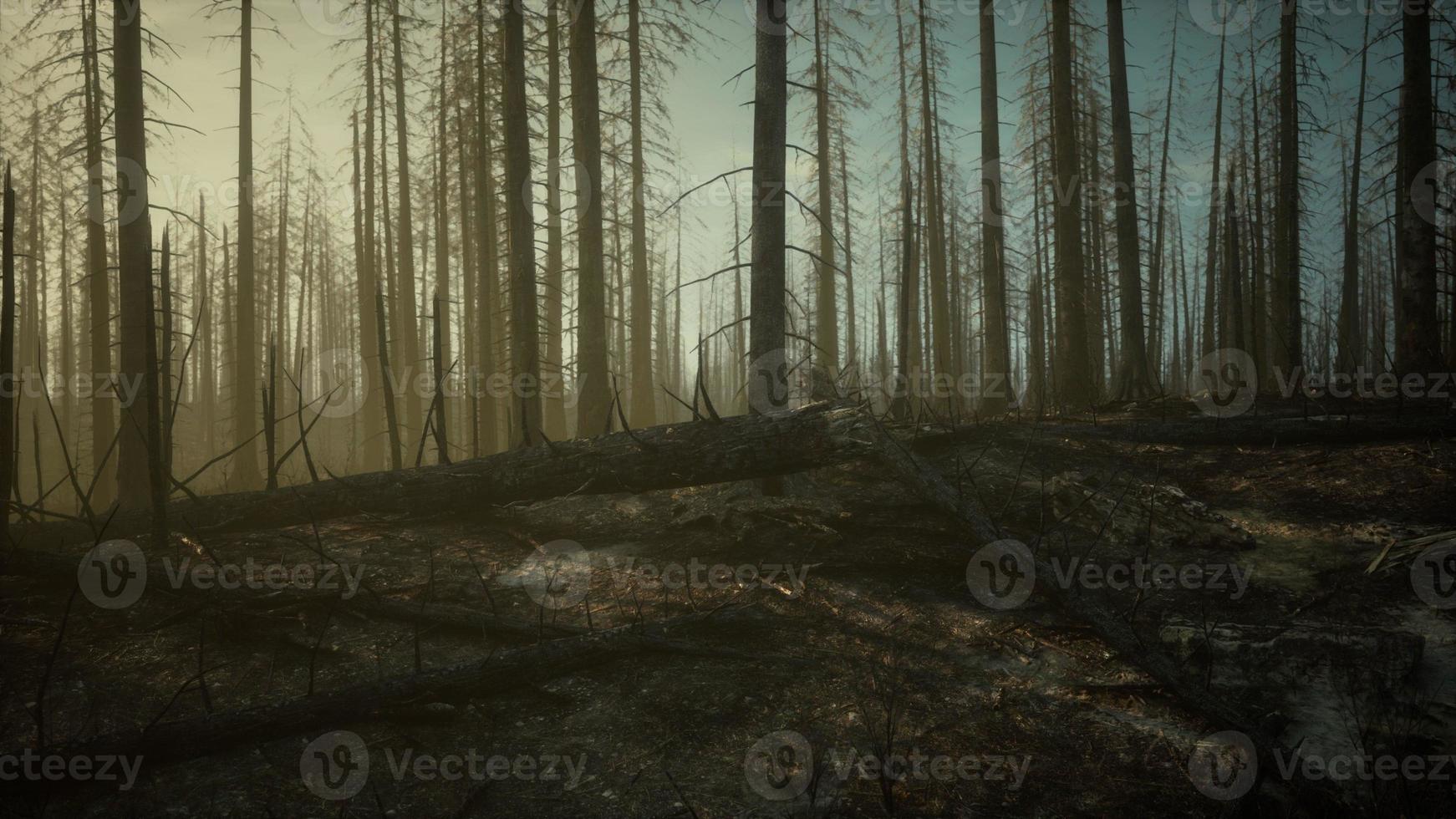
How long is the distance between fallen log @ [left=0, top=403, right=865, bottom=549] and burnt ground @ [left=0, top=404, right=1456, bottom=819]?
39cm

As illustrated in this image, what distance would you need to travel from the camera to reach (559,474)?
5.48 meters

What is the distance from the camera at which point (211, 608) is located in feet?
13.3

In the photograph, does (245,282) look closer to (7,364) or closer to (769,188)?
(7,364)

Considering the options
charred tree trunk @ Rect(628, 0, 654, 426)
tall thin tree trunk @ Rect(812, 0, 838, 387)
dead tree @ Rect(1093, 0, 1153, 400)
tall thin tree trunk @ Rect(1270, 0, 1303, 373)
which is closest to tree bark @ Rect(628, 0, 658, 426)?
charred tree trunk @ Rect(628, 0, 654, 426)

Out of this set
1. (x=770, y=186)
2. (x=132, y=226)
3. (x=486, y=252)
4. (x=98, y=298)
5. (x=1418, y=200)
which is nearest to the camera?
(x=770, y=186)

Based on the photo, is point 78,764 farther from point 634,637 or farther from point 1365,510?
point 1365,510

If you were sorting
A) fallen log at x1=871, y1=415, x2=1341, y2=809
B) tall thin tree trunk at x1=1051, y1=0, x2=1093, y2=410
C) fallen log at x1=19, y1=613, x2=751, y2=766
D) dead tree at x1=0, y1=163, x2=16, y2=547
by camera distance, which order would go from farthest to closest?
tall thin tree trunk at x1=1051, y1=0, x2=1093, y2=410 < dead tree at x1=0, y1=163, x2=16, y2=547 < fallen log at x1=19, y1=613, x2=751, y2=766 < fallen log at x1=871, y1=415, x2=1341, y2=809

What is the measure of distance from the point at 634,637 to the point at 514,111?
7429 mm

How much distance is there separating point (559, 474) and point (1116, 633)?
433 centimetres

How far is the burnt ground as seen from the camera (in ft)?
8.93

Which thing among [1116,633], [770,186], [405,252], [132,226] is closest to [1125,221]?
[770,186]

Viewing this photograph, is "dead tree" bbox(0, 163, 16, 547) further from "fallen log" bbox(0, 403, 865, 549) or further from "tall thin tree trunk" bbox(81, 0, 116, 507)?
"tall thin tree trunk" bbox(81, 0, 116, 507)

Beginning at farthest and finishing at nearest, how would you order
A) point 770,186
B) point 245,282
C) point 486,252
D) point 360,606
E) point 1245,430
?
point 486,252
point 245,282
point 1245,430
point 770,186
point 360,606

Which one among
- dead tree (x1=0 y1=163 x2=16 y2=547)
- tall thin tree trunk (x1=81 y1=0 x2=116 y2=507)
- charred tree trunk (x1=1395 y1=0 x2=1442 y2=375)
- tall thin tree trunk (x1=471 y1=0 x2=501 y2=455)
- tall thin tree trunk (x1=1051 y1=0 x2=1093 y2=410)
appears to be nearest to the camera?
dead tree (x1=0 y1=163 x2=16 y2=547)
